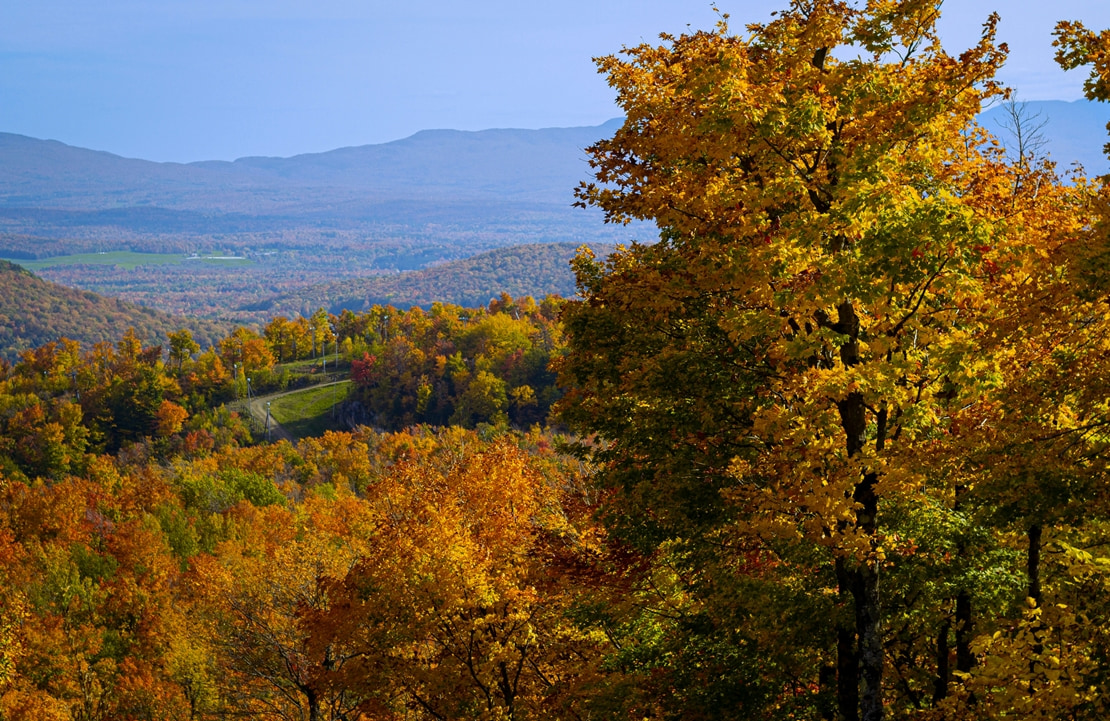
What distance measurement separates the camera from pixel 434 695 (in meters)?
17.6

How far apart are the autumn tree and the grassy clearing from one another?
12252cm

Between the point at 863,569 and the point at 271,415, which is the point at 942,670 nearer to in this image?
the point at 863,569

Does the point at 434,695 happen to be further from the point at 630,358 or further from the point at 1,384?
the point at 1,384

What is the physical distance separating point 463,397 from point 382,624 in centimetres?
10462

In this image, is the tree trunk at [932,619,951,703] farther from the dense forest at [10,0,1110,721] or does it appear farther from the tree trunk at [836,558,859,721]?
the tree trunk at [836,558,859,721]

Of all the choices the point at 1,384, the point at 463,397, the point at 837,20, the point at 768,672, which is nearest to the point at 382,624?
the point at 768,672

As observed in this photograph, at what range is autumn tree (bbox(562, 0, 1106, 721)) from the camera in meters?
9.16

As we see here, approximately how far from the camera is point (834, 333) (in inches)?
370

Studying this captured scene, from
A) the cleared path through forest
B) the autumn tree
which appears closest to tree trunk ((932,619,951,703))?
the autumn tree

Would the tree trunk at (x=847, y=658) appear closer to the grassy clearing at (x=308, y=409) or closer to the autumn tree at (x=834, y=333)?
the autumn tree at (x=834, y=333)

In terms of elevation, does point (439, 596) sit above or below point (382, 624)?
above

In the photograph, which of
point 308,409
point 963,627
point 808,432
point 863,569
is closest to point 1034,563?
point 963,627

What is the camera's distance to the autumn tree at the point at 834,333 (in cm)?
916

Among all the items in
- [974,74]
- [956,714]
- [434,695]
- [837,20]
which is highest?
[837,20]
